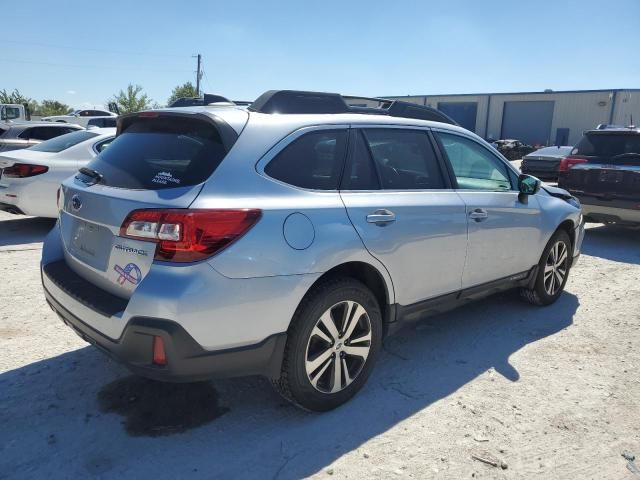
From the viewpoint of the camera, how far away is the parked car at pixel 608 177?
7.57 metres

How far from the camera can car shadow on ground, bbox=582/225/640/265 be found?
7.35 meters

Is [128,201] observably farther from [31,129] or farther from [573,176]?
[31,129]

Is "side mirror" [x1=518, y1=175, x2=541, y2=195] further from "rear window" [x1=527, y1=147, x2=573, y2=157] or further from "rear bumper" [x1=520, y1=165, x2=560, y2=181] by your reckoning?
"rear window" [x1=527, y1=147, x2=573, y2=157]

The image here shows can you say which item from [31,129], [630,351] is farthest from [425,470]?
[31,129]

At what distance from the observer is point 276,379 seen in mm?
2811

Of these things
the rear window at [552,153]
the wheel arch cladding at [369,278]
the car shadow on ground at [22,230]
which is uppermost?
the rear window at [552,153]

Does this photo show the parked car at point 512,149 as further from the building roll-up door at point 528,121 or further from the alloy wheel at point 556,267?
the alloy wheel at point 556,267

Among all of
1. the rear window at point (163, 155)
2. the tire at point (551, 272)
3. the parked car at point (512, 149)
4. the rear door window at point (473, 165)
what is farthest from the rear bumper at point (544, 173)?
the parked car at point (512, 149)

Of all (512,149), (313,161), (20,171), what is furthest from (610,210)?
(512,149)

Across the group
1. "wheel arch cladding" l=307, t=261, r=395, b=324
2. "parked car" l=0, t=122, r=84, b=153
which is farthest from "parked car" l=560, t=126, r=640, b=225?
"parked car" l=0, t=122, r=84, b=153

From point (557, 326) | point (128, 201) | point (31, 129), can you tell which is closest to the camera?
point (128, 201)

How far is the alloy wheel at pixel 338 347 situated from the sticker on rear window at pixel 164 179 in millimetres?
1059

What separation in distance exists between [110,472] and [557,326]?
377 centimetres

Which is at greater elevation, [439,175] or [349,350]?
[439,175]
